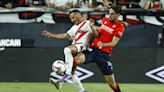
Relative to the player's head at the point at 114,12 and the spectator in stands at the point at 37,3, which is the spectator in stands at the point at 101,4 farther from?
the player's head at the point at 114,12

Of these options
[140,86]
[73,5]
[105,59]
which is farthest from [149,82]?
[105,59]

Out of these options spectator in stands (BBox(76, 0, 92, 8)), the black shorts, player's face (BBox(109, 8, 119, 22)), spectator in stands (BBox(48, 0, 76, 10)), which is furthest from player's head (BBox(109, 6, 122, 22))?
spectator in stands (BBox(76, 0, 92, 8))

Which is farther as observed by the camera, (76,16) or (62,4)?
(62,4)

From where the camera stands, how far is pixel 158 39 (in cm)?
1638

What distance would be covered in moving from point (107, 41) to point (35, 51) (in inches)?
185

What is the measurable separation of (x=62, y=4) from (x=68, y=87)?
2619 mm

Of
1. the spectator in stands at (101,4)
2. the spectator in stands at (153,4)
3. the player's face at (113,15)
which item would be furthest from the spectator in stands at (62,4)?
the player's face at (113,15)

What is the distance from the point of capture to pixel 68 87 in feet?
49.7

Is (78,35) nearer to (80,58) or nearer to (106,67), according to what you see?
(80,58)

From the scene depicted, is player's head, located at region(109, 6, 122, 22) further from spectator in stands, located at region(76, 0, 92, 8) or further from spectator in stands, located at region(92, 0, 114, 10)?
spectator in stands, located at region(76, 0, 92, 8)

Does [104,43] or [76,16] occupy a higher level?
[76,16]

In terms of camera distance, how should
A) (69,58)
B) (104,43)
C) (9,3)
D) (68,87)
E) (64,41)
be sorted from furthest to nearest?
(64,41) → (9,3) → (68,87) → (69,58) → (104,43)

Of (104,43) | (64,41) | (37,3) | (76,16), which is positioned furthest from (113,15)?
(37,3)

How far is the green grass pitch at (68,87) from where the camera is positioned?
567 inches
